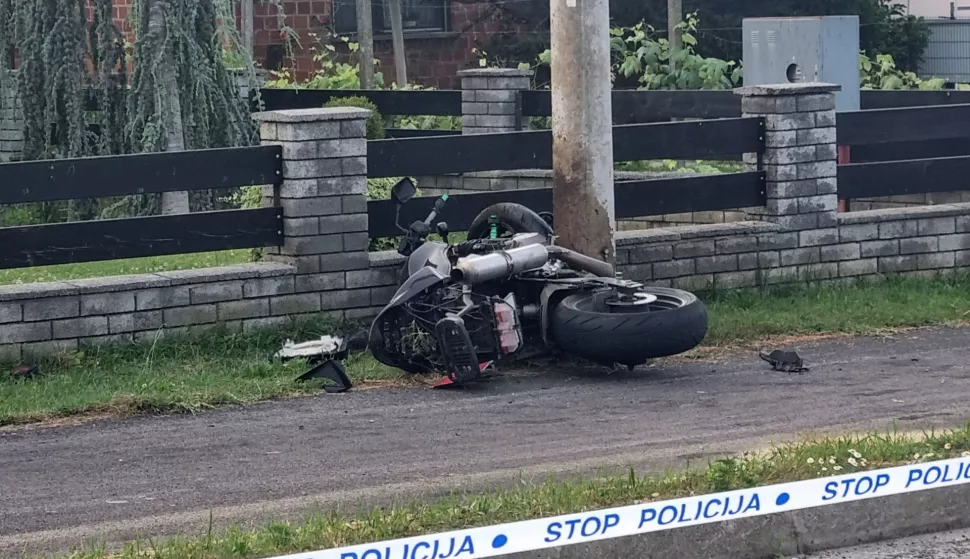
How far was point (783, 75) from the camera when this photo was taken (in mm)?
13961

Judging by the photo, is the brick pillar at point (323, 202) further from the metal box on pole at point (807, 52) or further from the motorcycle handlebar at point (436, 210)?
the metal box on pole at point (807, 52)

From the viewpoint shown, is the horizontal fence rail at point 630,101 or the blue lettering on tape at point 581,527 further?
the horizontal fence rail at point 630,101

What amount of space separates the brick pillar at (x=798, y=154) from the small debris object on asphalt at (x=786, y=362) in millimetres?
2318

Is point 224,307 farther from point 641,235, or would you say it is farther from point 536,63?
point 536,63

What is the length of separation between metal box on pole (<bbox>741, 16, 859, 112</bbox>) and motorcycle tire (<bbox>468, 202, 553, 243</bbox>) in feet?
16.9

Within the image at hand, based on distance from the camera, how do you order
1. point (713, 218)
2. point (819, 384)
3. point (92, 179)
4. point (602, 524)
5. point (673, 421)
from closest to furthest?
1. point (602, 524)
2. point (673, 421)
3. point (819, 384)
4. point (92, 179)
5. point (713, 218)

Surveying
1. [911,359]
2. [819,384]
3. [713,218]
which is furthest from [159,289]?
[713,218]

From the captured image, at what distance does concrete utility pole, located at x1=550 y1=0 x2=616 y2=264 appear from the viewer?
936 centimetres

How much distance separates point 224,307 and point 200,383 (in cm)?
97

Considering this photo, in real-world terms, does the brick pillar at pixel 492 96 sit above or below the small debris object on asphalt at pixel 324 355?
above

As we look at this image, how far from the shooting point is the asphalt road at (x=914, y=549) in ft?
18.2

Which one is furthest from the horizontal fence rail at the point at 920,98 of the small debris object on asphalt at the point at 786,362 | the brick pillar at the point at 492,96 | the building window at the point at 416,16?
the building window at the point at 416,16

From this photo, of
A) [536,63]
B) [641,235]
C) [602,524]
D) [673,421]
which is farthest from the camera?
[536,63]

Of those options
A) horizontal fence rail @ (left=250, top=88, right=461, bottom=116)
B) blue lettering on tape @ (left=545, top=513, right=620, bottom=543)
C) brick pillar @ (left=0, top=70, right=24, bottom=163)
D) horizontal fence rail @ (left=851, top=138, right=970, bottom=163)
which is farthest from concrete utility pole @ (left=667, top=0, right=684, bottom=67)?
blue lettering on tape @ (left=545, top=513, right=620, bottom=543)
